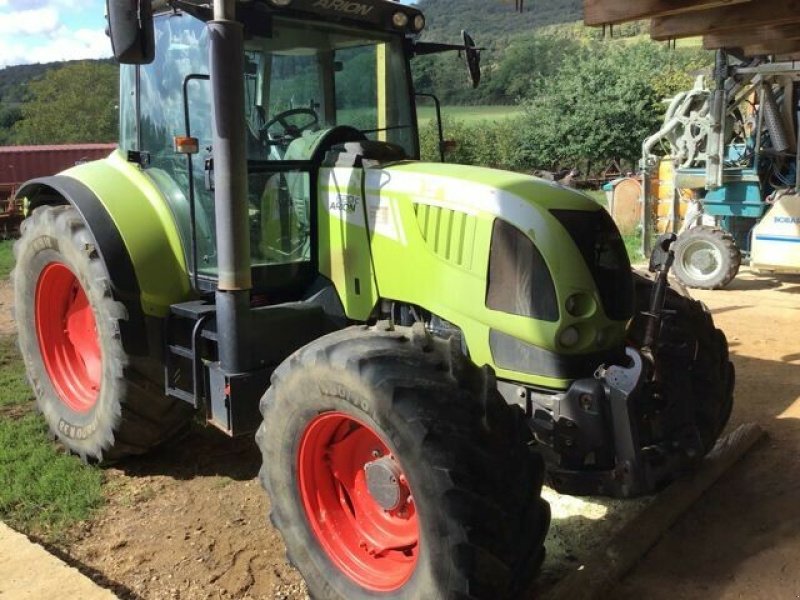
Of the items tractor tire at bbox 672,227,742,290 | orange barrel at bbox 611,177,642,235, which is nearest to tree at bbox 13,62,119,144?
orange barrel at bbox 611,177,642,235

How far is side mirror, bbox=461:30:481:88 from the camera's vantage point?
4.55 meters

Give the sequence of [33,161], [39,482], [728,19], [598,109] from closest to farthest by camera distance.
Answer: [39,482]
[728,19]
[33,161]
[598,109]

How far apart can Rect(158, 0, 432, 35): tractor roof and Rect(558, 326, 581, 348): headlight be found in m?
1.95

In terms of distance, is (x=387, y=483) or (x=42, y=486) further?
(x=42, y=486)

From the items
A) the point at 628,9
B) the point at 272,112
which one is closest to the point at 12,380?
the point at 272,112

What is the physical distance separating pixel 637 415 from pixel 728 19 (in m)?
4.26

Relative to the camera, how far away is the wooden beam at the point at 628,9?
5098 mm

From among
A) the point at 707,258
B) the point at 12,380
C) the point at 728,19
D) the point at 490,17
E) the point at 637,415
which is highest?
the point at 490,17

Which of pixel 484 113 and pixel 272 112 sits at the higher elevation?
pixel 484 113

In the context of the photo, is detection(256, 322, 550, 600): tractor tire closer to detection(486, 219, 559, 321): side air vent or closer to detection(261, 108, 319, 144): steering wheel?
detection(486, 219, 559, 321): side air vent

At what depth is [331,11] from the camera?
152 inches

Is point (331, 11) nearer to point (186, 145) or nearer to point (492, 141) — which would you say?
point (186, 145)

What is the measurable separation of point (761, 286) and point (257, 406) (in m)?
8.29

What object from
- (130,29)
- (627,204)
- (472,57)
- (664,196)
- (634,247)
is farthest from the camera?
(627,204)
